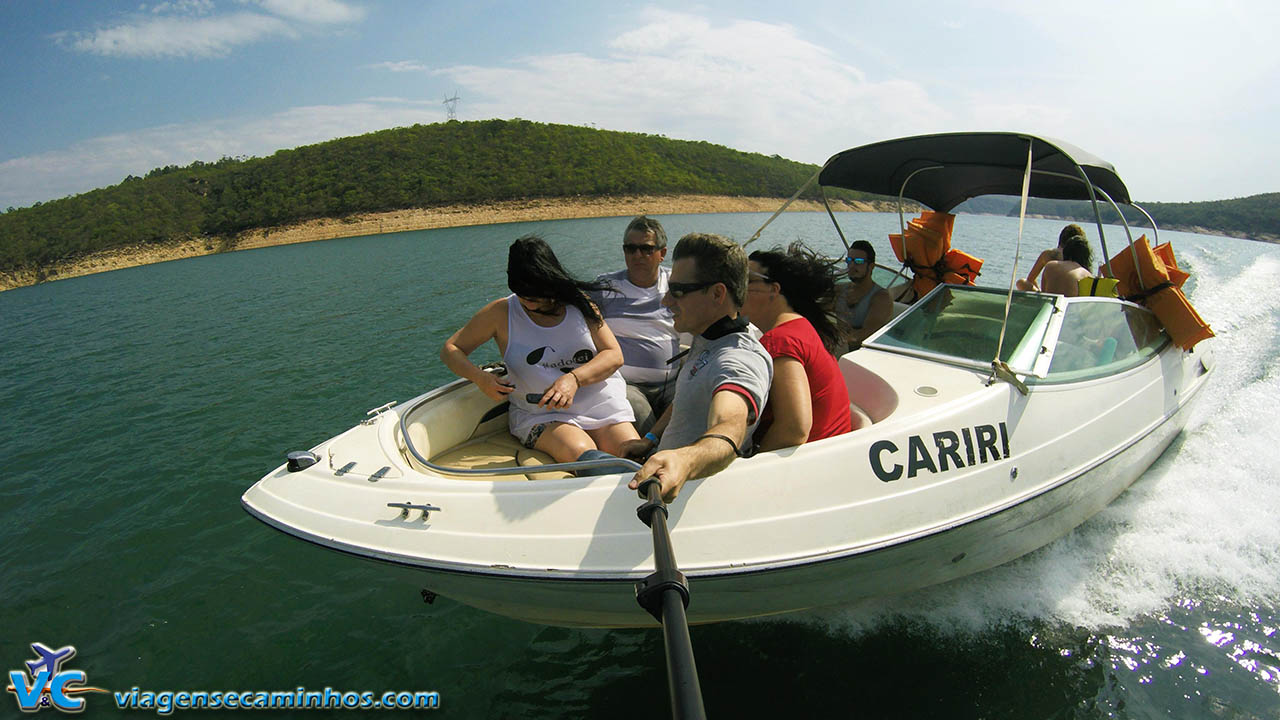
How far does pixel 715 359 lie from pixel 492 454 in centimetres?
187

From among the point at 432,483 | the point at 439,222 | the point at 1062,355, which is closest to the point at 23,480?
the point at 432,483

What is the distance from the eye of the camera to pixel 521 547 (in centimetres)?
221

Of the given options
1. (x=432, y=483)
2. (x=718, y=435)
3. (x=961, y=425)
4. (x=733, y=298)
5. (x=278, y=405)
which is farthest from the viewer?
(x=278, y=405)

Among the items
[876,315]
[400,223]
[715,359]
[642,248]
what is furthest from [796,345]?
[400,223]

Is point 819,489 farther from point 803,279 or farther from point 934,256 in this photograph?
point 934,256

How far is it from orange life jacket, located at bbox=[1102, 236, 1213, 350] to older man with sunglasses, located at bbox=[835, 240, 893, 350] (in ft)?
5.41

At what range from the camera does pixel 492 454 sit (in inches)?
136

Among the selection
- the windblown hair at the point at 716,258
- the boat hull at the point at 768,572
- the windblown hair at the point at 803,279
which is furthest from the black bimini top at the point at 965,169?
the windblown hair at the point at 716,258

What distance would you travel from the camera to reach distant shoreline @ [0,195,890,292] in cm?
3916

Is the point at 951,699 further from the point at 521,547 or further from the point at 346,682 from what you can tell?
→ the point at 346,682

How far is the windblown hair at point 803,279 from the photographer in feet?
8.15

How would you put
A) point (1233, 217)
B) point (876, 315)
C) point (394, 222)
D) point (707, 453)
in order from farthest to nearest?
point (394, 222), point (1233, 217), point (876, 315), point (707, 453)

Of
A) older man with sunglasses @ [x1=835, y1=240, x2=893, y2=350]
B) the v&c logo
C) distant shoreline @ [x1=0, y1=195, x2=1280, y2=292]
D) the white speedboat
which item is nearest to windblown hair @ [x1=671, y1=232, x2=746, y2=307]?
the white speedboat

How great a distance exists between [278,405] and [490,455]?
528cm
